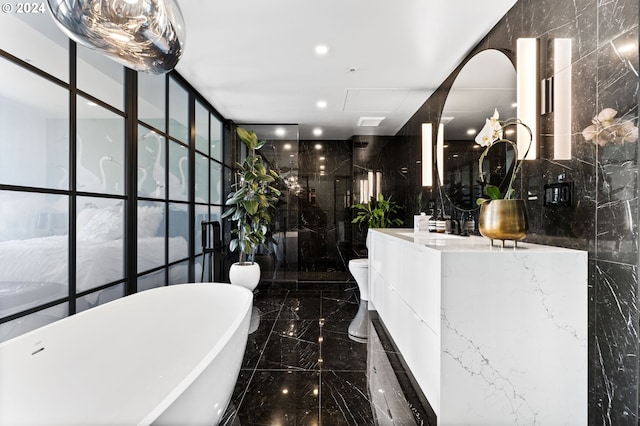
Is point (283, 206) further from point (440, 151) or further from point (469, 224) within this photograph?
point (469, 224)

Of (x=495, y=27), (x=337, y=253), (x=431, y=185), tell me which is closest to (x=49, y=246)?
(x=495, y=27)

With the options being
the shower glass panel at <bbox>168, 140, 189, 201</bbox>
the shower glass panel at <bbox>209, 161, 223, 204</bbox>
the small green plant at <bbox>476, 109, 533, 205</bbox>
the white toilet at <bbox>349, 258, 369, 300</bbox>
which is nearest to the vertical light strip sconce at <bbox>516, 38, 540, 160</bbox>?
the small green plant at <bbox>476, 109, 533, 205</bbox>

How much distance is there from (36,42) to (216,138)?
2.52 metres

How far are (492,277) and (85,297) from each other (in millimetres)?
2238

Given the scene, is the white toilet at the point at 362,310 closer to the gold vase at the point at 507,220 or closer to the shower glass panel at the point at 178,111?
the gold vase at the point at 507,220

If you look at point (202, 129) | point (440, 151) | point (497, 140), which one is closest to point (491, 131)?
point (497, 140)

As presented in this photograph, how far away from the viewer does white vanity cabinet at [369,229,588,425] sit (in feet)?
4.64

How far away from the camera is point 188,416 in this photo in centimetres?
100

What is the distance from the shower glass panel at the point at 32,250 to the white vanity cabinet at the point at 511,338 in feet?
6.41

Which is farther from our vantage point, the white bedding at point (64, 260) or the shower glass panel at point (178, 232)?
the shower glass panel at point (178, 232)

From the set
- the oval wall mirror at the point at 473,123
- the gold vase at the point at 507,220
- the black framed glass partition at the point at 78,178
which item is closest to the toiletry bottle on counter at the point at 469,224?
the oval wall mirror at the point at 473,123

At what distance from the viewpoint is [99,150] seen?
206cm

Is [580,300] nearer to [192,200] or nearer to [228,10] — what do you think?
[228,10]

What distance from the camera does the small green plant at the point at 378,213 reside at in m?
4.69
